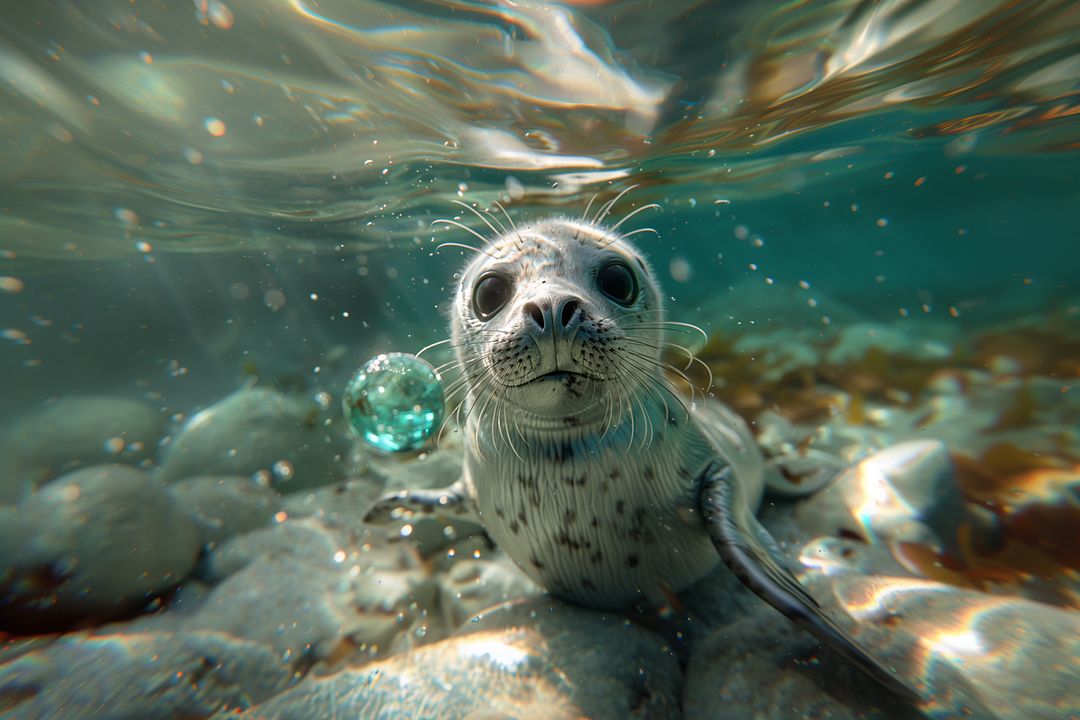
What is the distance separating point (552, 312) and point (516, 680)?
A: 43.2 inches

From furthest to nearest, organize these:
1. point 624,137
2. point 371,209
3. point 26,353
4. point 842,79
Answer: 1. point 26,353
2. point 371,209
3. point 624,137
4. point 842,79

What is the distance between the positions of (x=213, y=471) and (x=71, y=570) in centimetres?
172

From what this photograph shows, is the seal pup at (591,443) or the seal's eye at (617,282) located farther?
the seal's eye at (617,282)

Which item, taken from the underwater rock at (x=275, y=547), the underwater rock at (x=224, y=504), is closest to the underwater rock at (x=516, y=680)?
the underwater rock at (x=275, y=547)

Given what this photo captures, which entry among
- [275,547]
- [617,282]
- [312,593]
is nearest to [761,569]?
[617,282]

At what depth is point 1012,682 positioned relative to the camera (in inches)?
46.7

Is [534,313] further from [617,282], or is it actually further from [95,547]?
[95,547]

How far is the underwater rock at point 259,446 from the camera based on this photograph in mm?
3613

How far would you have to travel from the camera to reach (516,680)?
4.41 ft

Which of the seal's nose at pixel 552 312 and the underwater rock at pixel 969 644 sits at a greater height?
the seal's nose at pixel 552 312

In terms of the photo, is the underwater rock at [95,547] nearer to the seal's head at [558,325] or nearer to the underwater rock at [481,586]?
the underwater rock at [481,586]

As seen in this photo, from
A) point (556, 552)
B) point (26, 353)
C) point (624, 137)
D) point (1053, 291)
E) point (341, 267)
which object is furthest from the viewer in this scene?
point (26, 353)

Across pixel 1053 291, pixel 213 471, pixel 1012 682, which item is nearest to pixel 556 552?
pixel 1012 682

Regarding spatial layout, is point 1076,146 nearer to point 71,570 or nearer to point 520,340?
point 520,340
